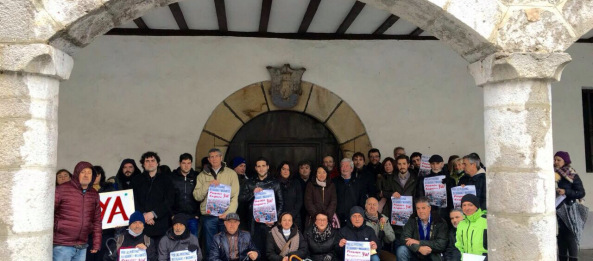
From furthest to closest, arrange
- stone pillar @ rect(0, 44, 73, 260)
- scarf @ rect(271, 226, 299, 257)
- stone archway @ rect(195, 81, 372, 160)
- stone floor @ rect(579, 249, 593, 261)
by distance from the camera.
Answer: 1. stone archway @ rect(195, 81, 372, 160)
2. stone floor @ rect(579, 249, 593, 261)
3. scarf @ rect(271, 226, 299, 257)
4. stone pillar @ rect(0, 44, 73, 260)

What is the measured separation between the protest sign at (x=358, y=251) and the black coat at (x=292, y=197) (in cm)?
70

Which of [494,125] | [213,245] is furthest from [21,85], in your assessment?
[494,125]

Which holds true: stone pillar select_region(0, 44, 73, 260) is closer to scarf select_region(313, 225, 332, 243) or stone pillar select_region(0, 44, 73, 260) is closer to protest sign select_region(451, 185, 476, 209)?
scarf select_region(313, 225, 332, 243)

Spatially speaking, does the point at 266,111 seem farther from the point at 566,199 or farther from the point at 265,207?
the point at 566,199

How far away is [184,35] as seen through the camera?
6484mm

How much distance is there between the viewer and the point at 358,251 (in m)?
4.74

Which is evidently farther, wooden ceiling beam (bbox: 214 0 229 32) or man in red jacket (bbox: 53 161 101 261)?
wooden ceiling beam (bbox: 214 0 229 32)

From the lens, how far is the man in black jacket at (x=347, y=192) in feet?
17.7

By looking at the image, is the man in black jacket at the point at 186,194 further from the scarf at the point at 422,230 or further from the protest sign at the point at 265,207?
the scarf at the point at 422,230

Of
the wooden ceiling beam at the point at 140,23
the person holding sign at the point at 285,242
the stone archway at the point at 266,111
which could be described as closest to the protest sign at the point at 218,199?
the person holding sign at the point at 285,242

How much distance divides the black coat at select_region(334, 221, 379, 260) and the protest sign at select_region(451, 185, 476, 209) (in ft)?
2.84

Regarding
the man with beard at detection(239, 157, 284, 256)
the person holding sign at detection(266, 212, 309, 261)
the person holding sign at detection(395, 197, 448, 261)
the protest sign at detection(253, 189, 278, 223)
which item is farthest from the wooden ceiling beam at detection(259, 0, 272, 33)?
the person holding sign at detection(395, 197, 448, 261)

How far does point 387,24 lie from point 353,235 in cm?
260

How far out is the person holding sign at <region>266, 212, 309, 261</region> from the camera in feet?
15.6
